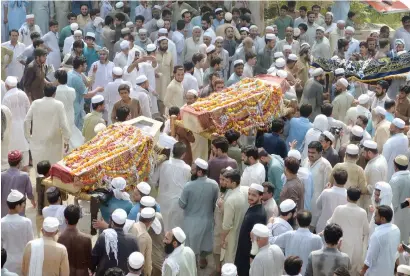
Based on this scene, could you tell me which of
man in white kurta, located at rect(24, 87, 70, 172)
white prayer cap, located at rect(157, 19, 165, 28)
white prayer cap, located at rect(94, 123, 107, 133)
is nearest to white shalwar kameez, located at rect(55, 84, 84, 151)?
man in white kurta, located at rect(24, 87, 70, 172)

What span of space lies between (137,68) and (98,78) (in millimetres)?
655

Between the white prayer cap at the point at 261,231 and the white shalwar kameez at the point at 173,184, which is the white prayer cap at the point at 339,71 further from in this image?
the white prayer cap at the point at 261,231

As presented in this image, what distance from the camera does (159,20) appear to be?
19.0 meters

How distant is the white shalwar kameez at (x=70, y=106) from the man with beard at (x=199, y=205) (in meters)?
3.37

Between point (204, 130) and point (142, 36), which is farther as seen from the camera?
point (142, 36)

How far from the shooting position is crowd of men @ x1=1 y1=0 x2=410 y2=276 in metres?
9.74

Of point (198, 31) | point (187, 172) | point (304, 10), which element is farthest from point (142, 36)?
point (187, 172)

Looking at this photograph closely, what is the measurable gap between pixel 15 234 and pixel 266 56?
8505 mm

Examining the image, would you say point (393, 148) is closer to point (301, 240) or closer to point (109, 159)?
point (301, 240)

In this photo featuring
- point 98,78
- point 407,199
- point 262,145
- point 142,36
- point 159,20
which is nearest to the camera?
point 407,199

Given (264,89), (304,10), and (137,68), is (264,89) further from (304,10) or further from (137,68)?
(304,10)

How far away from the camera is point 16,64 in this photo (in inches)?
659

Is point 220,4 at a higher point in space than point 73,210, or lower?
lower

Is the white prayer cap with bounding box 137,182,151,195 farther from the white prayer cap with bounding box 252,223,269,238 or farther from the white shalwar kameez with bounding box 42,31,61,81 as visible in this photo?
the white shalwar kameez with bounding box 42,31,61,81
